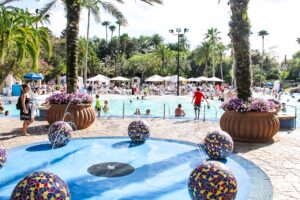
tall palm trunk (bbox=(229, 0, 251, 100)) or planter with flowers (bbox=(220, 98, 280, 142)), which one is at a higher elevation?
tall palm trunk (bbox=(229, 0, 251, 100))

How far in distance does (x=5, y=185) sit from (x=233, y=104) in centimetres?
671

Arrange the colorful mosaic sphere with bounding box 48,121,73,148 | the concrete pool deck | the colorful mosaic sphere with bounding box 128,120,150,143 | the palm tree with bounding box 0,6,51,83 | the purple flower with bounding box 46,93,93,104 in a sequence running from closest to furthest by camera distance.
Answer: the concrete pool deck
the colorful mosaic sphere with bounding box 48,121,73,148
the colorful mosaic sphere with bounding box 128,120,150,143
the purple flower with bounding box 46,93,93,104
the palm tree with bounding box 0,6,51,83

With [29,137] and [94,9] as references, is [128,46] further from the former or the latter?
[29,137]

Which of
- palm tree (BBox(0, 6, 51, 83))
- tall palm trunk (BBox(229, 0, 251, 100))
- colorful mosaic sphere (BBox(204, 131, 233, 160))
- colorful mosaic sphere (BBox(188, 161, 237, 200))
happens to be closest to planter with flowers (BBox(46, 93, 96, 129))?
palm tree (BBox(0, 6, 51, 83))

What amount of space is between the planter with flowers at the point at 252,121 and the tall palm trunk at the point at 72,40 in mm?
6203

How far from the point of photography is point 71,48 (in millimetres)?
12719

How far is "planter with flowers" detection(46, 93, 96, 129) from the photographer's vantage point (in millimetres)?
11430

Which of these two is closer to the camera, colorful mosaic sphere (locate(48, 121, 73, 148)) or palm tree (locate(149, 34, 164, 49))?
colorful mosaic sphere (locate(48, 121, 73, 148))

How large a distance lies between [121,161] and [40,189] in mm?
3909

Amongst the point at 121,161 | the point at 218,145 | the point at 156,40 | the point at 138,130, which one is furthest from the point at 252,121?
Result: the point at 156,40

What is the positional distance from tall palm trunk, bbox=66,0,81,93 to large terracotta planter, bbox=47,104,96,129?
1179 mm

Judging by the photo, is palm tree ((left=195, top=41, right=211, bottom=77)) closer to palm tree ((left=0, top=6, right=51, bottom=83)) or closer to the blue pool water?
palm tree ((left=0, top=6, right=51, bottom=83))

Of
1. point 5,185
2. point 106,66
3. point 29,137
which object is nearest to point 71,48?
point 29,137

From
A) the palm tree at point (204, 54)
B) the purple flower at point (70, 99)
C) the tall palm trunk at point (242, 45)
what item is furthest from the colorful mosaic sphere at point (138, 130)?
the palm tree at point (204, 54)
